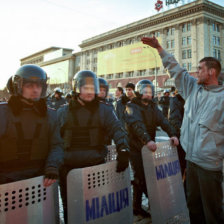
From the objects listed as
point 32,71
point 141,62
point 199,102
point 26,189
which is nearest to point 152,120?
point 199,102

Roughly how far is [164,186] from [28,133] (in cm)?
169

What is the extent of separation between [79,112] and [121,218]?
1.19 m

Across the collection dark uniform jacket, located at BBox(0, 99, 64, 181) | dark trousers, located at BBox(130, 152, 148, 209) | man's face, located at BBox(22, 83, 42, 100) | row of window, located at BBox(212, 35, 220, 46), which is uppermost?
row of window, located at BBox(212, 35, 220, 46)

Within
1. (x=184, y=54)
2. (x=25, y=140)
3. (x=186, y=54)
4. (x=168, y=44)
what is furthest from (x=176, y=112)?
(x=168, y=44)

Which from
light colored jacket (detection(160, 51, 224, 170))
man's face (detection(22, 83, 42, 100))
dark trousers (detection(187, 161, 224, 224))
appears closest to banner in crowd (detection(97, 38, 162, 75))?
light colored jacket (detection(160, 51, 224, 170))

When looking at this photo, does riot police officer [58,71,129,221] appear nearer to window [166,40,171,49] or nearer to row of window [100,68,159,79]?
row of window [100,68,159,79]

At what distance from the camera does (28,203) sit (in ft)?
5.14

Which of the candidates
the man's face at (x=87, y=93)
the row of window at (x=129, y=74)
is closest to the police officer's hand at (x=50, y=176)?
the man's face at (x=87, y=93)

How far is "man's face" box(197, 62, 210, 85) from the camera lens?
94.0 inches

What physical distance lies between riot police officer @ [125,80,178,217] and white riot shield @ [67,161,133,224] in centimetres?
101

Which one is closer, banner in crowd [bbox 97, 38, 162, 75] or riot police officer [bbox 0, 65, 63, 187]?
riot police officer [bbox 0, 65, 63, 187]

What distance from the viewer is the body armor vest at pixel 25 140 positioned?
1.90 metres

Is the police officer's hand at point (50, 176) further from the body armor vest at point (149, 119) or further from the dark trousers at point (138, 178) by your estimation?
the body armor vest at point (149, 119)

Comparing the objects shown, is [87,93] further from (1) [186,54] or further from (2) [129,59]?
(2) [129,59]
